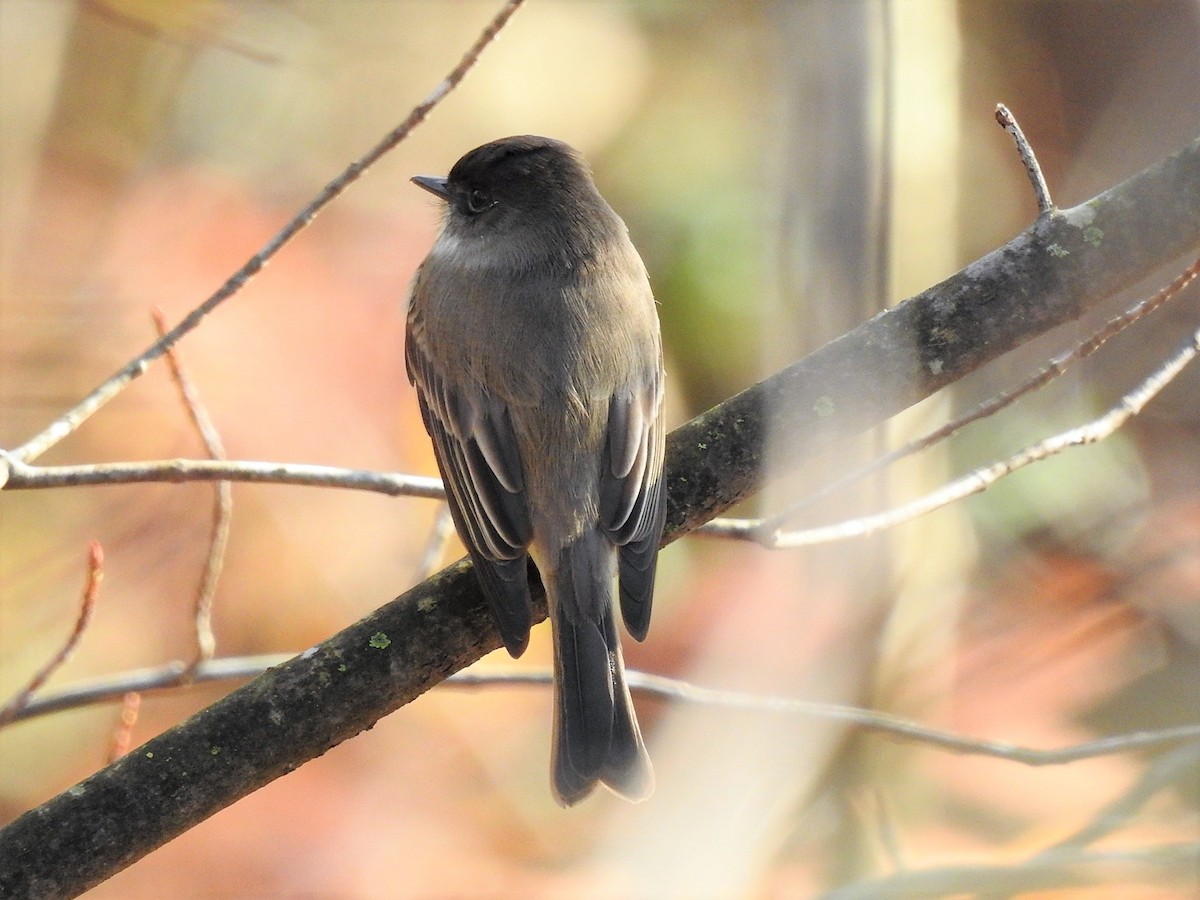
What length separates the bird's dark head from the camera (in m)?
2.49

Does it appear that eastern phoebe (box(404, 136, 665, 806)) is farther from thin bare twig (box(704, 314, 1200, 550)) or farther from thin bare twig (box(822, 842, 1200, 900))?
thin bare twig (box(822, 842, 1200, 900))

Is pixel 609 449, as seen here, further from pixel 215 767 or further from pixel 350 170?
pixel 215 767

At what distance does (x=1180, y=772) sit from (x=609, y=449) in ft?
7.09

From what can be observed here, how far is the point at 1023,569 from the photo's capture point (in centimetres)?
449

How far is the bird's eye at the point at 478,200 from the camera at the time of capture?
2.59 metres

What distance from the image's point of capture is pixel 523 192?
2.55 meters

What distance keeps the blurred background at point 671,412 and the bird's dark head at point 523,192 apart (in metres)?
1.04

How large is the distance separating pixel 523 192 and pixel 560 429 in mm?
679

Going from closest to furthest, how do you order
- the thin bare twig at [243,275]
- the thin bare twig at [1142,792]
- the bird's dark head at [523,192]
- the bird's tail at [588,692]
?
1. the thin bare twig at [243,275]
2. the bird's tail at [588,692]
3. the bird's dark head at [523,192]
4. the thin bare twig at [1142,792]

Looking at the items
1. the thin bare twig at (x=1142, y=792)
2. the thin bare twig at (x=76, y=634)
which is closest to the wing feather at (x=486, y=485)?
the thin bare twig at (x=76, y=634)

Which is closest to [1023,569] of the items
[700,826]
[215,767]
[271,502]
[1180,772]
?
[1180,772]

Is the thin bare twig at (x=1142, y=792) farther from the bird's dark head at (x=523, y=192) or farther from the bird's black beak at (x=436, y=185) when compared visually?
the bird's black beak at (x=436, y=185)

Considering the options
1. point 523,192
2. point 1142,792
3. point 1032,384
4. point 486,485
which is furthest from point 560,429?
point 1142,792

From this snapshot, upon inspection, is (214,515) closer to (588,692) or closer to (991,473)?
(588,692)
